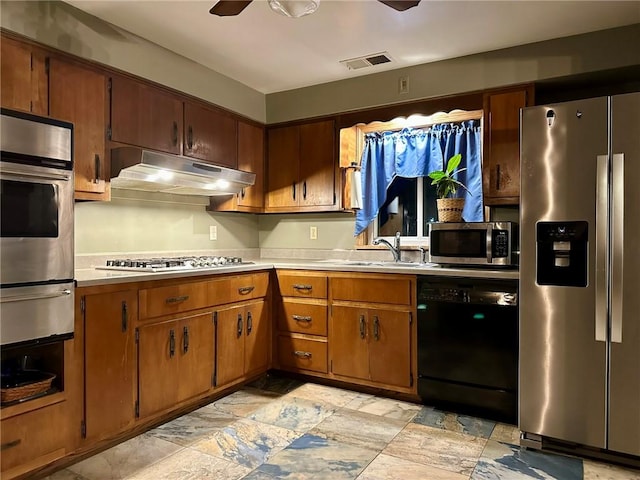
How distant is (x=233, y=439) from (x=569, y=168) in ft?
7.41

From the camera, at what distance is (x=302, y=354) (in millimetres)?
3383

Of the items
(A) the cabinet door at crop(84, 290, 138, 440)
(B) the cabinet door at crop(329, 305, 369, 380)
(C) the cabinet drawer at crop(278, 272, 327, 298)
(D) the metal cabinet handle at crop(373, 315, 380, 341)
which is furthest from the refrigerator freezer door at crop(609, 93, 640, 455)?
(A) the cabinet door at crop(84, 290, 138, 440)

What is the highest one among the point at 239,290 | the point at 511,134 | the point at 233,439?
the point at 511,134

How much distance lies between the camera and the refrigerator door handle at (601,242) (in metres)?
2.18

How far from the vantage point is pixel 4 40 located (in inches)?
86.3

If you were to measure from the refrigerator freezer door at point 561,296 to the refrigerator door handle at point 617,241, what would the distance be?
0.18ft

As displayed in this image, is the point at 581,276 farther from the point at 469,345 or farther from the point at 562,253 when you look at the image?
the point at 469,345

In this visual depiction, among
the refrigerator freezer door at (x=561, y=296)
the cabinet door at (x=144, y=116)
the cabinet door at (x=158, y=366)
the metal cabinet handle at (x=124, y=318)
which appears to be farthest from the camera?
the cabinet door at (x=144, y=116)

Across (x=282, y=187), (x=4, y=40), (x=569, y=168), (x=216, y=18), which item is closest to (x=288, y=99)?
(x=282, y=187)

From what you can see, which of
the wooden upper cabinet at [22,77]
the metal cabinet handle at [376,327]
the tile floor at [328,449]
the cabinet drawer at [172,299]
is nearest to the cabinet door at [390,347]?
the metal cabinet handle at [376,327]

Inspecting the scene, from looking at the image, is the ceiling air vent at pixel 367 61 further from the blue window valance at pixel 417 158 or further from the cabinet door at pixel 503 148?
the cabinet door at pixel 503 148

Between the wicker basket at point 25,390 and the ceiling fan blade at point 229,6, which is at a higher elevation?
the ceiling fan blade at point 229,6

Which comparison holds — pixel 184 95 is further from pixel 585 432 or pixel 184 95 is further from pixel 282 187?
pixel 585 432

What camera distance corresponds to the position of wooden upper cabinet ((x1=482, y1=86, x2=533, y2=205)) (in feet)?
9.81
